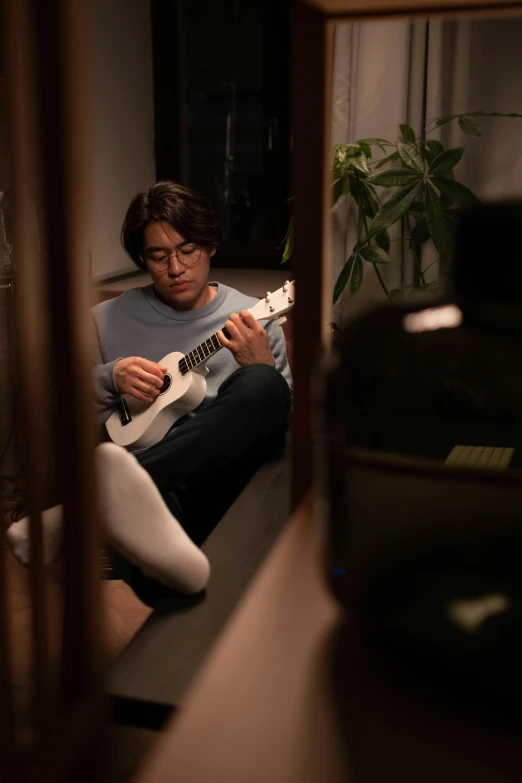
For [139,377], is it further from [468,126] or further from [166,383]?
[468,126]

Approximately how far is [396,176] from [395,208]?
8 cm

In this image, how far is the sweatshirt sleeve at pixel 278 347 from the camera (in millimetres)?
1844

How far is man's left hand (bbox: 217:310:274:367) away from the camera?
5.76ft

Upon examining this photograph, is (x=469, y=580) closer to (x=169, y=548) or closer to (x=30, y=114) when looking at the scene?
(x=30, y=114)

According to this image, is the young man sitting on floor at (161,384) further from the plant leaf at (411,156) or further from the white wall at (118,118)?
the white wall at (118,118)

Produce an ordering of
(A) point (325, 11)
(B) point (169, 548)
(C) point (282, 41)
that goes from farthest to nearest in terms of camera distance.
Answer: (C) point (282, 41) → (B) point (169, 548) → (A) point (325, 11)

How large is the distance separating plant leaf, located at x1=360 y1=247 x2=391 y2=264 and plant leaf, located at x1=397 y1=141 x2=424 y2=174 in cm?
23

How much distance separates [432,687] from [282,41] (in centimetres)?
271

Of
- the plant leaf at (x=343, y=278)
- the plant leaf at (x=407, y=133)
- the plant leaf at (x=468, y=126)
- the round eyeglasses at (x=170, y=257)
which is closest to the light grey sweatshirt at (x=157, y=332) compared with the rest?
the round eyeglasses at (x=170, y=257)

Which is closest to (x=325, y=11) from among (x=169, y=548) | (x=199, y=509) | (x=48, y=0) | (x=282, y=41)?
(x=48, y=0)

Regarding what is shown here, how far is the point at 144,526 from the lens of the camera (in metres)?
0.84

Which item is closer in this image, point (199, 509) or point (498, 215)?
point (498, 215)

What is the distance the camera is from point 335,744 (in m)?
0.27

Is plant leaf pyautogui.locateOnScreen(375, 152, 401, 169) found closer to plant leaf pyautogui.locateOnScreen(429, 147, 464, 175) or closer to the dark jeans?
plant leaf pyautogui.locateOnScreen(429, 147, 464, 175)
